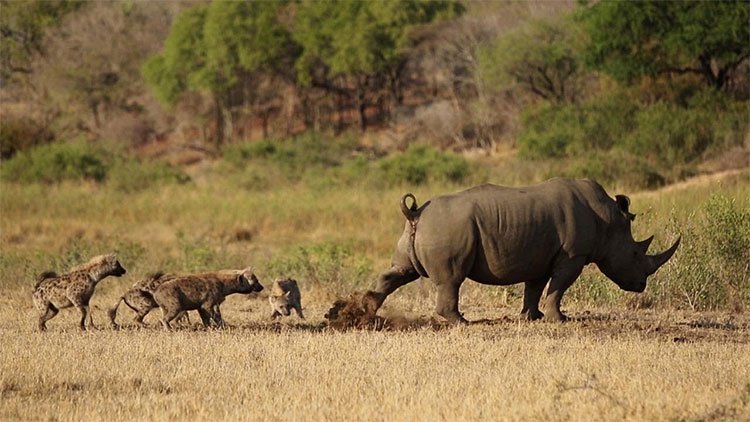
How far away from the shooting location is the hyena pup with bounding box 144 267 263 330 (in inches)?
558

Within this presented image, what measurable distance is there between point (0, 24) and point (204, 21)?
1108cm

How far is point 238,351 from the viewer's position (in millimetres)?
12375

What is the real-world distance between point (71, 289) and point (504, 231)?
4.39 m

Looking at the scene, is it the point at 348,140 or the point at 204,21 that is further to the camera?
the point at 204,21

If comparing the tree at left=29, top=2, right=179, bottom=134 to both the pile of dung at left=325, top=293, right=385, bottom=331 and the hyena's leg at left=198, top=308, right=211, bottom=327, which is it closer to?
the hyena's leg at left=198, top=308, right=211, bottom=327

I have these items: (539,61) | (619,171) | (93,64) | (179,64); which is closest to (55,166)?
(619,171)

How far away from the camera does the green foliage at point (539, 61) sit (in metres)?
49.2

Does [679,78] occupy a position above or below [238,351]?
above

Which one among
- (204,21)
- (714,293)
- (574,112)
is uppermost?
(204,21)

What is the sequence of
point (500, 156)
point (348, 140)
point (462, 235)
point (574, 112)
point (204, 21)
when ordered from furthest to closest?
point (204, 21) < point (348, 140) < point (500, 156) < point (574, 112) < point (462, 235)

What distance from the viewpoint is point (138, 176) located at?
3716 centimetres

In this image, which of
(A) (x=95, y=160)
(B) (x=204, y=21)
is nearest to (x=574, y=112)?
(A) (x=95, y=160)

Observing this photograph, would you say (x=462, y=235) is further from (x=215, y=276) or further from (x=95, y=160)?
(x=95, y=160)

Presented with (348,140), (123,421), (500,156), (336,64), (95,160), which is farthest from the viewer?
(336,64)
